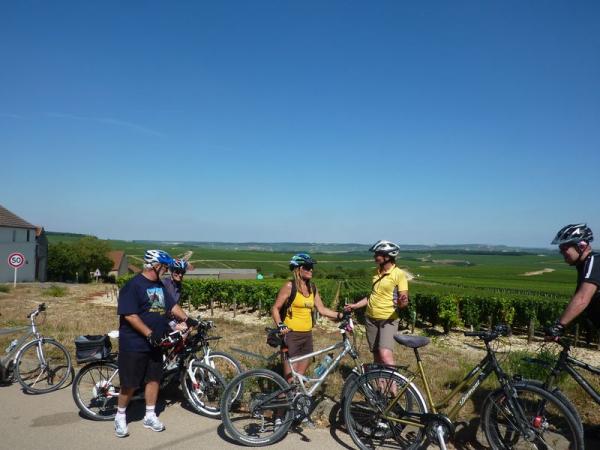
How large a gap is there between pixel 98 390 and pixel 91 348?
1.53ft

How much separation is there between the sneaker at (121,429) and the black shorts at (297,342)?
180 centimetres

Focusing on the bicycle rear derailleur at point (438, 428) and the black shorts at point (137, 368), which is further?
the black shorts at point (137, 368)

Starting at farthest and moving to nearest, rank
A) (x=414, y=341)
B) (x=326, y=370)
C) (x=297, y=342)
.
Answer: (x=297, y=342) < (x=326, y=370) < (x=414, y=341)

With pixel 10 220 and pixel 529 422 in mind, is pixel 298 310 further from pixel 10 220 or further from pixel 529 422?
pixel 10 220

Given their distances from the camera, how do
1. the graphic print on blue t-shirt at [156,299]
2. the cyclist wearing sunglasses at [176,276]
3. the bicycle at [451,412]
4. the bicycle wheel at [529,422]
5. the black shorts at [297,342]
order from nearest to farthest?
the bicycle wheel at [529,422] → the bicycle at [451,412] → the graphic print on blue t-shirt at [156,299] → the black shorts at [297,342] → the cyclist wearing sunglasses at [176,276]

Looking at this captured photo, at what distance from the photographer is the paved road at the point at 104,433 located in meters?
4.03

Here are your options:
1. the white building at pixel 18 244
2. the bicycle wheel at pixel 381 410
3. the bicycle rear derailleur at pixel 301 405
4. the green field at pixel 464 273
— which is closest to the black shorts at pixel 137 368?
the bicycle rear derailleur at pixel 301 405

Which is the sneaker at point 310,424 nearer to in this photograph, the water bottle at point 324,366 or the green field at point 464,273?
the water bottle at point 324,366

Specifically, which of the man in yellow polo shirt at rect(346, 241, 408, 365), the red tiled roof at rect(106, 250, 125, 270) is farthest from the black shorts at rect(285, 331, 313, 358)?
the red tiled roof at rect(106, 250, 125, 270)

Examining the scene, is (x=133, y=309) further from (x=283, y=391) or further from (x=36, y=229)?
(x=36, y=229)

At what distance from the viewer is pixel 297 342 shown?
4.80 m

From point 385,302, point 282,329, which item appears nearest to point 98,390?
point 282,329

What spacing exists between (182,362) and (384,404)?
240 centimetres

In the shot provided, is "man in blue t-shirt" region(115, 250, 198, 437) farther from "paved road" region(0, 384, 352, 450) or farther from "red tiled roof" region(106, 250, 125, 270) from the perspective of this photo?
"red tiled roof" region(106, 250, 125, 270)
